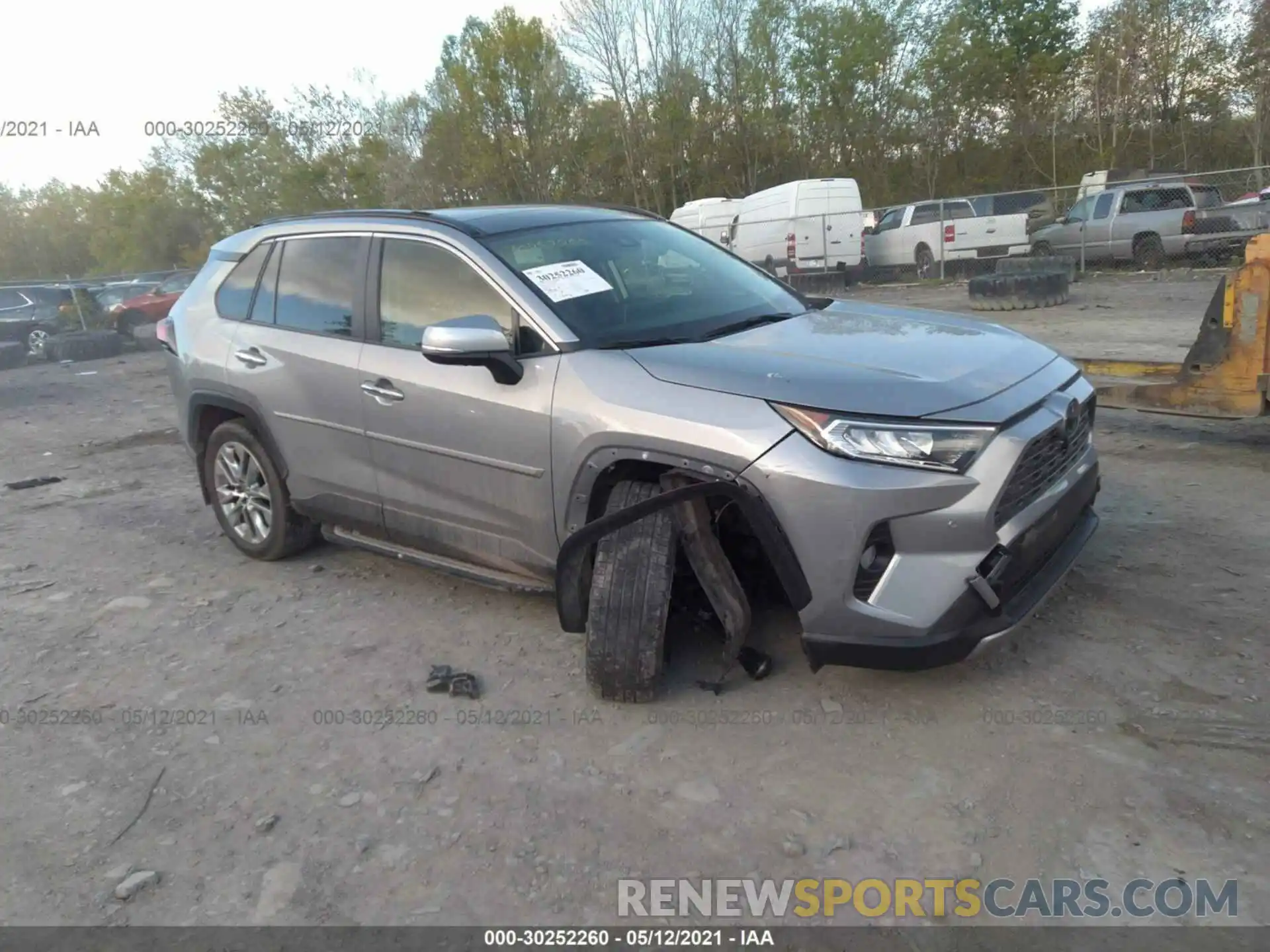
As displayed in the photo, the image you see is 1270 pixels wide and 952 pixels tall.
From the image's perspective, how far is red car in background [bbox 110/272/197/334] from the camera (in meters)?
21.0

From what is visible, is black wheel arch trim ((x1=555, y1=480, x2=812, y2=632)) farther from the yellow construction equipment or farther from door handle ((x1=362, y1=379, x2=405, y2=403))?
the yellow construction equipment

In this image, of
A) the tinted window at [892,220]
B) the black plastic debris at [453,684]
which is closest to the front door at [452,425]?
the black plastic debris at [453,684]

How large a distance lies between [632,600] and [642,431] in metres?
0.62

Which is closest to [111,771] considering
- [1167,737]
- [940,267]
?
[1167,737]

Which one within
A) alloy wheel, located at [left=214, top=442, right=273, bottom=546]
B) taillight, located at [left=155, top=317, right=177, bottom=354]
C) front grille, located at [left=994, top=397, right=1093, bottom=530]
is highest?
taillight, located at [left=155, top=317, right=177, bottom=354]

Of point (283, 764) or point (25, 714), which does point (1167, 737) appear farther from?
point (25, 714)

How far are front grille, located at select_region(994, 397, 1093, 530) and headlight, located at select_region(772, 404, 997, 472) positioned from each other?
20cm

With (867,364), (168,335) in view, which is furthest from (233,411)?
(867,364)

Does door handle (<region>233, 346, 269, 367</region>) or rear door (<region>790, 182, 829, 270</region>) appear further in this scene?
rear door (<region>790, 182, 829, 270</region>)

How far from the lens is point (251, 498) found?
5.27 metres

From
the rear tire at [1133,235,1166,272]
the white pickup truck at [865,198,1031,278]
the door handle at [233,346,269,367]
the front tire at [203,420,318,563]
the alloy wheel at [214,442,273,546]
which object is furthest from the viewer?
the white pickup truck at [865,198,1031,278]

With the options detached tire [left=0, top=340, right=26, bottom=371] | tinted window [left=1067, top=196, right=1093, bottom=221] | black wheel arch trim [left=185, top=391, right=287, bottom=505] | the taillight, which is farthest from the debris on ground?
tinted window [left=1067, top=196, right=1093, bottom=221]

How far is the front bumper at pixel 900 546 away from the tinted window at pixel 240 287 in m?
3.25

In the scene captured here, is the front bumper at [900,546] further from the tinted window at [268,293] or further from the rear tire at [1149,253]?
the rear tire at [1149,253]
